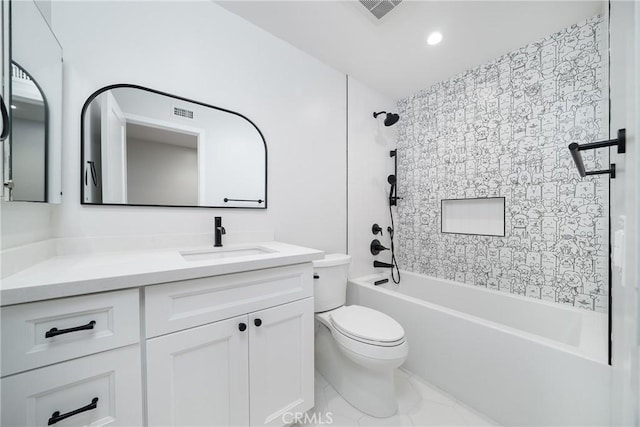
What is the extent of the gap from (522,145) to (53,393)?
103 inches

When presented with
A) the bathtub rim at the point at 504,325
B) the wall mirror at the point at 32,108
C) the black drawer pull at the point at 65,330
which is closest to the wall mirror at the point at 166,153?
the wall mirror at the point at 32,108

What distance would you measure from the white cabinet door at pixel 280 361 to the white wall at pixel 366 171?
1.01 metres

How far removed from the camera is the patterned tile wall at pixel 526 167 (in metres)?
1.38

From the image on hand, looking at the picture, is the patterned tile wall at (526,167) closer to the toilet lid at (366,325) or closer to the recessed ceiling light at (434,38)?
the recessed ceiling light at (434,38)

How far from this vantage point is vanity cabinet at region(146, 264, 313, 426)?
0.77m

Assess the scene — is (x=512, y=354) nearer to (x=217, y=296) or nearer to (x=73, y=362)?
(x=217, y=296)

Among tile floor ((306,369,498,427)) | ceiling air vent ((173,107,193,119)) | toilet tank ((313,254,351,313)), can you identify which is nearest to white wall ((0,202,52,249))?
ceiling air vent ((173,107,193,119))

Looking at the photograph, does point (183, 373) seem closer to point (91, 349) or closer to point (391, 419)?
point (91, 349)

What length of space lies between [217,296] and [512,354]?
149 cm

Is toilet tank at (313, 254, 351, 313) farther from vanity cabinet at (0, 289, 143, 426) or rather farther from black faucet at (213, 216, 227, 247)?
vanity cabinet at (0, 289, 143, 426)

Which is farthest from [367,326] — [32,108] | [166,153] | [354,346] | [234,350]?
[32,108]

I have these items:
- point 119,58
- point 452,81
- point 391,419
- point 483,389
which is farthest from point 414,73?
point 391,419

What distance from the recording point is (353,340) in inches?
48.4

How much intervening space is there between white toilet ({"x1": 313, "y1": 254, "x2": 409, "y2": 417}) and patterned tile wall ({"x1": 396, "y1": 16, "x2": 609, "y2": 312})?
3.51 ft
